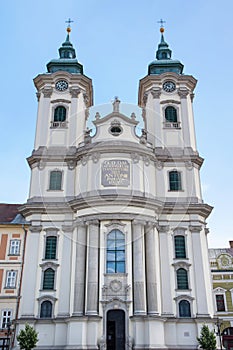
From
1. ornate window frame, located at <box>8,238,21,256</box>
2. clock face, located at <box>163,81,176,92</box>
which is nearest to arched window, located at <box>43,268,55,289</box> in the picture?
ornate window frame, located at <box>8,238,21,256</box>

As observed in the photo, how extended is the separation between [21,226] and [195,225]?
12924 millimetres

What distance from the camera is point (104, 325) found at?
2509 cm

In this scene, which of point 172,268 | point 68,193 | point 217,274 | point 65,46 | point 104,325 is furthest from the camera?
point 65,46

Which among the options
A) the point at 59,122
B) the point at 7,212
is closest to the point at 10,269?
the point at 7,212

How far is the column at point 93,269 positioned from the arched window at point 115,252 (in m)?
0.85

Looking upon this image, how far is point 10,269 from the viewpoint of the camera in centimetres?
2923

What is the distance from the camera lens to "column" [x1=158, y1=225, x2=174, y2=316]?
88.1ft

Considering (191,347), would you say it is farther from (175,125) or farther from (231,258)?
(175,125)

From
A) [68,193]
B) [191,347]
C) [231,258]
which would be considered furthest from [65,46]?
[191,347]

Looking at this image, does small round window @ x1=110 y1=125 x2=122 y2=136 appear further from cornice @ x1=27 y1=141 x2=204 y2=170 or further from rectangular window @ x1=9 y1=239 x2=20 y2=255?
rectangular window @ x1=9 y1=239 x2=20 y2=255

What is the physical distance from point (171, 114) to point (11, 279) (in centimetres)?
1835

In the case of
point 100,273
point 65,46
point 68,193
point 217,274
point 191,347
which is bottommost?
point 191,347

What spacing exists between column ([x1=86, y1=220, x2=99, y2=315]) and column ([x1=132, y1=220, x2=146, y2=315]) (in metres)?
2.48

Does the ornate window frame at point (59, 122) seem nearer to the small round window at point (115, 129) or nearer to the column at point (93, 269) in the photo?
the small round window at point (115, 129)
